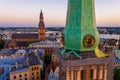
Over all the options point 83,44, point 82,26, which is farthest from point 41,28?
point 83,44

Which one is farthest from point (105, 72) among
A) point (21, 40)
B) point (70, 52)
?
point (21, 40)

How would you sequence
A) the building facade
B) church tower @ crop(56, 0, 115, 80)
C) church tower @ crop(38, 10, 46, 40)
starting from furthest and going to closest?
the building facade → church tower @ crop(38, 10, 46, 40) → church tower @ crop(56, 0, 115, 80)

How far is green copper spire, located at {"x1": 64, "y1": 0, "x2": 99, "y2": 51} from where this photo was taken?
55.4 ft

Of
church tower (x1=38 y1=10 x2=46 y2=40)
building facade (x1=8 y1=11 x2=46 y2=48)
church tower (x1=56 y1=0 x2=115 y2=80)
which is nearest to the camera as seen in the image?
church tower (x1=56 y1=0 x2=115 y2=80)

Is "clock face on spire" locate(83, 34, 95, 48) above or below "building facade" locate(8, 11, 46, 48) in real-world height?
above

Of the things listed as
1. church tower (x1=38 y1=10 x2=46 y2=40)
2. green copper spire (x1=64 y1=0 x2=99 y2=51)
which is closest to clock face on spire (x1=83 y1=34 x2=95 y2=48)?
green copper spire (x1=64 y1=0 x2=99 y2=51)

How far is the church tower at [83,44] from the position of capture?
16.8 metres

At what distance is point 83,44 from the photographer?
16.9m

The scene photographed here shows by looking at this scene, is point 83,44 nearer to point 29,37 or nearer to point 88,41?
point 88,41

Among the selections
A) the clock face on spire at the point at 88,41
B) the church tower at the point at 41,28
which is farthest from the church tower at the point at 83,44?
the church tower at the point at 41,28

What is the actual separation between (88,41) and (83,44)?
522mm

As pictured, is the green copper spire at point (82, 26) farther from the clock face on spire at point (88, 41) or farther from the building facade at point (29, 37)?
the building facade at point (29, 37)

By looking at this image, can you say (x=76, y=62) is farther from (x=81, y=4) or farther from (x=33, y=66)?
(x=33, y=66)

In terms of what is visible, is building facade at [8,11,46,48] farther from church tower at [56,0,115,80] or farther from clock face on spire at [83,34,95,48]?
clock face on spire at [83,34,95,48]
